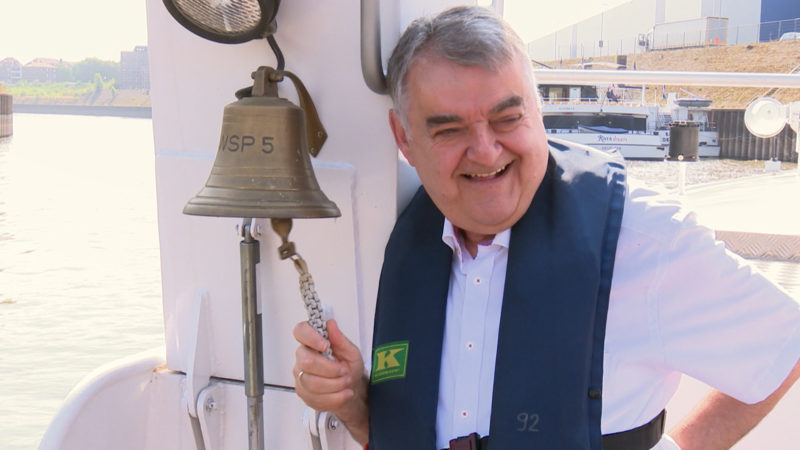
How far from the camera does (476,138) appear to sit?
1549 millimetres

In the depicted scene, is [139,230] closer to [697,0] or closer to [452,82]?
[452,82]

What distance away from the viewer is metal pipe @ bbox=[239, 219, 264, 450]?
1766 millimetres

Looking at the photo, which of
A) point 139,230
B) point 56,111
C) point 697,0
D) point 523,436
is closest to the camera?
point 523,436

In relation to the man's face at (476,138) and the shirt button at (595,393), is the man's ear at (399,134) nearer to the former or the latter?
the man's face at (476,138)

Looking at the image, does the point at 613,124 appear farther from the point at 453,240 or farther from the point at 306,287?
the point at 306,287

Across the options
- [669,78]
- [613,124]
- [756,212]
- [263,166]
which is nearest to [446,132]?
[263,166]

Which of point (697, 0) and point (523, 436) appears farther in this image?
point (697, 0)

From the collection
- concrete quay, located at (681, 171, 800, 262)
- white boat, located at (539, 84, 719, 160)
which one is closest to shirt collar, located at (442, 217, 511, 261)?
concrete quay, located at (681, 171, 800, 262)

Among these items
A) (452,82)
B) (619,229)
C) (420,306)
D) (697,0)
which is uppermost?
(697,0)

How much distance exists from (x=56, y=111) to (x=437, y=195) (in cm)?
7534

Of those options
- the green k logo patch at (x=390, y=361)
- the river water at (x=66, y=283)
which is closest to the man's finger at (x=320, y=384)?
the green k logo patch at (x=390, y=361)

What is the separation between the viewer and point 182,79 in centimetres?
188

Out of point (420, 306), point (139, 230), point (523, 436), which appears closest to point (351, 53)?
Answer: point (420, 306)

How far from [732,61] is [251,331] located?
38396mm
